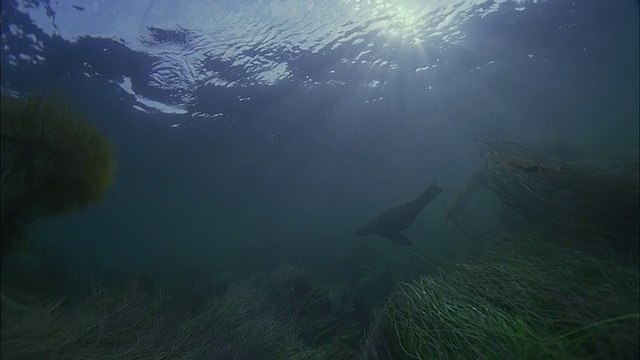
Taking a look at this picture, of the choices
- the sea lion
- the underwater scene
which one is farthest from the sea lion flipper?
the underwater scene

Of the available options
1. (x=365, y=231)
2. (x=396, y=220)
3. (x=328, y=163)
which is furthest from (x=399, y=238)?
(x=328, y=163)

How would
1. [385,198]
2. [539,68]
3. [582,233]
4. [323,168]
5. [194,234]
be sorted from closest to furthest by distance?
1. [582,233]
2. [539,68]
3. [323,168]
4. [194,234]
5. [385,198]

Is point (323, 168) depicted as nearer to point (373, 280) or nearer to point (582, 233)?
point (373, 280)

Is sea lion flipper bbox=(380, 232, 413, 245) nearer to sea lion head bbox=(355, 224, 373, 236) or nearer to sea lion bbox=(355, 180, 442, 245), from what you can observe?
sea lion bbox=(355, 180, 442, 245)

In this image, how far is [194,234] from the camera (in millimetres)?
Answer: 73000

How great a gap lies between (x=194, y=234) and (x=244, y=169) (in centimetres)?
4552

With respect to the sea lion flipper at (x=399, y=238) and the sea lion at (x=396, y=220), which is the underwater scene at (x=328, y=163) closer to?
the sea lion at (x=396, y=220)

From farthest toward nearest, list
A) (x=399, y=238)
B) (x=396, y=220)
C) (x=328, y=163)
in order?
(x=328, y=163) → (x=396, y=220) → (x=399, y=238)

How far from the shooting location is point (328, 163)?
3784 cm

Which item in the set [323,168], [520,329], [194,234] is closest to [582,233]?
[520,329]

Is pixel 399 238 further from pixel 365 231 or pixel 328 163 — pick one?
pixel 328 163

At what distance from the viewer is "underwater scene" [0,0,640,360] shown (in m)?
3.68

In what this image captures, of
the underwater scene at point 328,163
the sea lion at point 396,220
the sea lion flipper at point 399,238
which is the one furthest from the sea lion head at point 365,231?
the sea lion flipper at point 399,238

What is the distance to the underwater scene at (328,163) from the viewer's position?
3684 millimetres
